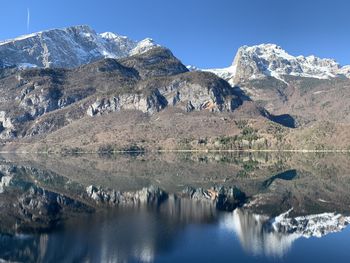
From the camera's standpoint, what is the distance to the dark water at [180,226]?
190 feet

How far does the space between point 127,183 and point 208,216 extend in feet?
184

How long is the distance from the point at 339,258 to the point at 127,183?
89089mm

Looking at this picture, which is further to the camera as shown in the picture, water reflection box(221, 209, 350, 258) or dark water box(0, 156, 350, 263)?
water reflection box(221, 209, 350, 258)

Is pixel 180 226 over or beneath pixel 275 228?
over

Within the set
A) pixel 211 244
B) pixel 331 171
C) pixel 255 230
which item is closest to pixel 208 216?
pixel 255 230

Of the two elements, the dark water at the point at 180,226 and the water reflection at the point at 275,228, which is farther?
the water reflection at the point at 275,228

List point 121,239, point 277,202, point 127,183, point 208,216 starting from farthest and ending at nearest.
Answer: point 127,183 → point 277,202 → point 208,216 → point 121,239

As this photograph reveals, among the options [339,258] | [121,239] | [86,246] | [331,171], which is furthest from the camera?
[331,171]

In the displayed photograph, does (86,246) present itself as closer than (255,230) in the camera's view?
Yes

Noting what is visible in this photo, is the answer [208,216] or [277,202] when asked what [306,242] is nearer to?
[208,216]

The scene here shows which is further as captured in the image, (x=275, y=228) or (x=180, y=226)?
(x=180, y=226)

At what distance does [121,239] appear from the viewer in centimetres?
6525

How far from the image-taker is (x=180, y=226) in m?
75.9

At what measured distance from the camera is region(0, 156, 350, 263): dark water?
57906mm
